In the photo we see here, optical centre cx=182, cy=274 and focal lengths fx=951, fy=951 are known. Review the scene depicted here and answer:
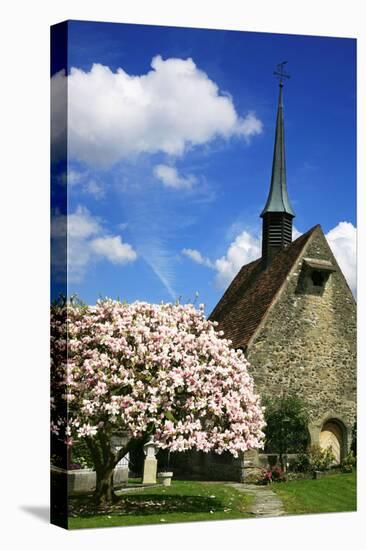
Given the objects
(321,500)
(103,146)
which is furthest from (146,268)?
(321,500)

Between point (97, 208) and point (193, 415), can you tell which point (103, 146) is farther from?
point (193, 415)

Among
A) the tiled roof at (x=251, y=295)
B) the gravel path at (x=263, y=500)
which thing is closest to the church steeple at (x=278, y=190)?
the tiled roof at (x=251, y=295)

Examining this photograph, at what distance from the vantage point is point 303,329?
683 inches

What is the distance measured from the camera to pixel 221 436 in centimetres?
1493

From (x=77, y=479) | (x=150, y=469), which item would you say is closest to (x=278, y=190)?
(x=150, y=469)

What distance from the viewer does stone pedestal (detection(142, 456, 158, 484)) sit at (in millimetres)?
14555

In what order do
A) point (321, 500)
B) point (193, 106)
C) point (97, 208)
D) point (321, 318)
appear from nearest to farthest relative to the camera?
point (97, 208) < point (193, 106) < point (321, 500) < point (321, 318)

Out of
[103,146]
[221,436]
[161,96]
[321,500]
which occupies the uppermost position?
[161,96]

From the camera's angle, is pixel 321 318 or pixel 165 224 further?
pixel 321 318

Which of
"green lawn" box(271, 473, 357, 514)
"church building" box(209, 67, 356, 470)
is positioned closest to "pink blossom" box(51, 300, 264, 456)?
"church building" box(209, 67, 356, 470)

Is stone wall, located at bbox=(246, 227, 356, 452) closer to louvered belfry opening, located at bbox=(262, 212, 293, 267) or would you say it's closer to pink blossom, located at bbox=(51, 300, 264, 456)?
louvered belfry opening, located at bbox=(262, 212, 293, 267)

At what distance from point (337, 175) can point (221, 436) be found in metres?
4.89

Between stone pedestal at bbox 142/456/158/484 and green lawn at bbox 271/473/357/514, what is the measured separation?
2327 mm

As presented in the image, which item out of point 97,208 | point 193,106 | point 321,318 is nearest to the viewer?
point 97,208
